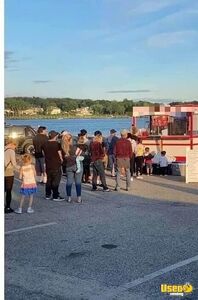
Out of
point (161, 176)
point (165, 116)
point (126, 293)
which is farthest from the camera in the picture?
point (165, 116)

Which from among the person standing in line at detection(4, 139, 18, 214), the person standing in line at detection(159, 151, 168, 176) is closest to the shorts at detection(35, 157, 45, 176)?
the person standing in line at detection(4, 139, 18, 214)

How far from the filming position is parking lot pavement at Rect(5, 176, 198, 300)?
19.8 ft

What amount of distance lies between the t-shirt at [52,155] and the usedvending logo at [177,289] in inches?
281

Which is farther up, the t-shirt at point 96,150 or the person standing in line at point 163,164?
the t-shirt at point 96,150

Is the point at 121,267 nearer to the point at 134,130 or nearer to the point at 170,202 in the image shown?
→ the point at 170,202

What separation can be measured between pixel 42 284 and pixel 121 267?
119 centimetres

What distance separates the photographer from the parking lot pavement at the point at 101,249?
6.02 meters

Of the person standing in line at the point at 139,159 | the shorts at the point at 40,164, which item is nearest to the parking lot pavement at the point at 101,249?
the shorts at the point at 40,164

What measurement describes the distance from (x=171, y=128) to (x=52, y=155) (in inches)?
430

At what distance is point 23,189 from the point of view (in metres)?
11.2

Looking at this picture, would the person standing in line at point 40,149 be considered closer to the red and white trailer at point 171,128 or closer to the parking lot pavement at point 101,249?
the parking lot pavement at point 101,249

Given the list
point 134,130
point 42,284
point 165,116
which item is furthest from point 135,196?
point 165,116

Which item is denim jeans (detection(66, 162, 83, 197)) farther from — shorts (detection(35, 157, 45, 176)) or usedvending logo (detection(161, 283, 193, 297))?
usedvending logo (detection(161, 283, 193, 297))

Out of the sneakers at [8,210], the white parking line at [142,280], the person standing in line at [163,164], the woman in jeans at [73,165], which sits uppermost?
the woman in jeans at [73,165]
